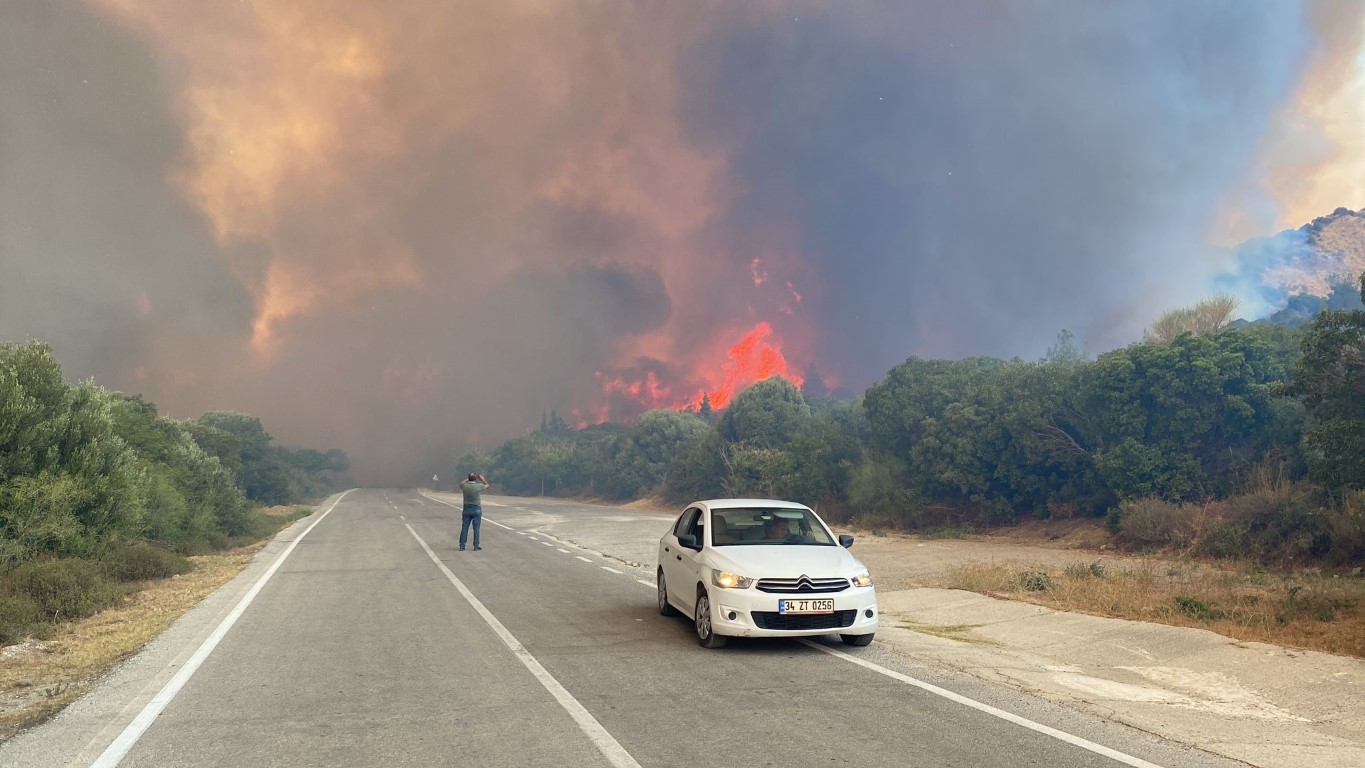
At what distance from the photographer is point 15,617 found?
34.5 ft

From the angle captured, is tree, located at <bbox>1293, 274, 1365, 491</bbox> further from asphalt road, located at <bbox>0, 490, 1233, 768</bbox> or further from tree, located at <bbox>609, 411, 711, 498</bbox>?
tree, located at <bbox>609, 411, 711, 498</bbox>

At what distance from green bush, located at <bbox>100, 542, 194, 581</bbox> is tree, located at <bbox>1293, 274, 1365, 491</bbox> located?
25881mm

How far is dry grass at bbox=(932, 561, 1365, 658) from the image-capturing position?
9.97 metres

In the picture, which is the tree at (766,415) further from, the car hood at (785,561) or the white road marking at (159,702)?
the white road marking at (159,702)

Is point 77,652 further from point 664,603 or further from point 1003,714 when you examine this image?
point 1003,714

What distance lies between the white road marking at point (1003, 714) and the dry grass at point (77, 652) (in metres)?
6.98

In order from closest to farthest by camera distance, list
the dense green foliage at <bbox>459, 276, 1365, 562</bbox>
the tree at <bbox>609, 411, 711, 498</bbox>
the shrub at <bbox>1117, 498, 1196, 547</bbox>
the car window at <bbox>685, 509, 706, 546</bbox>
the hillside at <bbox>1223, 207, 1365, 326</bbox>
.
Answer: the car window at <bbox>685, 509, 706, 546</bbox>
the dense green foliage at <bbox>459, 276, 1365, 562</bbox>
the shrub at <bbox>1117, 498, 1196, 547</bbox>
the tree at <bbox>609, 411, 711, 498</bbox>
the hillside at <bbox>1223, 207, 1365, 326</bbox>

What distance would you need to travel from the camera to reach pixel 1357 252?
14038cm

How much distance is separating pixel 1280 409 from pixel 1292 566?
27.8 ft

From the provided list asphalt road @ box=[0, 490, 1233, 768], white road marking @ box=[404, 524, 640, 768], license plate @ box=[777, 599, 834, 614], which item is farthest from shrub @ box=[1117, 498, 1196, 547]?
white road marking @ box=[404, 524, 640, 768]

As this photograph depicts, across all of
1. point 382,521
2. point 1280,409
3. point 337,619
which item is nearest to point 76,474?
point 337,619

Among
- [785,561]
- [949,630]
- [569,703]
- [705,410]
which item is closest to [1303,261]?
[705,410]

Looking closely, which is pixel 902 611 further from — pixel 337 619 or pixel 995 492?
pixel 995 492

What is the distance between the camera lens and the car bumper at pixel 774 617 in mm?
8625
